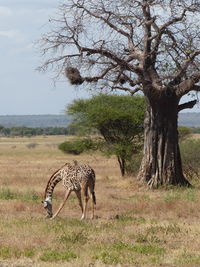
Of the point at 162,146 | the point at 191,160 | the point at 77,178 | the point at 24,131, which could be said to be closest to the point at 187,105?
the point at 162,146

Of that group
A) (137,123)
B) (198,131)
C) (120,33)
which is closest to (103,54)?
(120,33)

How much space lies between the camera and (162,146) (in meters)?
25.0

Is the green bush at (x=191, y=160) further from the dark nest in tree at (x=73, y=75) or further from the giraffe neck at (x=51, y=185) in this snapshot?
the giraffe neck at (x=51, y=185)

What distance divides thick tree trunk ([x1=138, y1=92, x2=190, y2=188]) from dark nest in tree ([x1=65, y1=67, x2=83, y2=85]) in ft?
9.23

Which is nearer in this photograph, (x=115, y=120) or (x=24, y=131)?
(x=115, y=120)

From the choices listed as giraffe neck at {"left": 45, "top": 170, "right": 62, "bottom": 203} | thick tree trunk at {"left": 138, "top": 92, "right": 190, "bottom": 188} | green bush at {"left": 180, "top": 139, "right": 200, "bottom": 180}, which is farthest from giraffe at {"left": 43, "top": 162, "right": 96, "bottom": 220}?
green bush at {"left": 180, "top": 139, "right": 200, "bottom": 180}

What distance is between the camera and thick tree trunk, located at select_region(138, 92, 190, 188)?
978 inches

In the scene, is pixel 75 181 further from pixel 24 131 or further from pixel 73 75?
pixel 24 131

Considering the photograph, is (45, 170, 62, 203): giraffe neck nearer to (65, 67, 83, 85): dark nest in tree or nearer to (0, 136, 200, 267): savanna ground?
(0, 136, 200, 267): savanna ground

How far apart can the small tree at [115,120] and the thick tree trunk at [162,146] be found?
285 inches

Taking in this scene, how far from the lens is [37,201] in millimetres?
19906

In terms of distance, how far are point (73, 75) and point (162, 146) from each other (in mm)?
4320

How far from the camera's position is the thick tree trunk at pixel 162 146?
81.5 ft

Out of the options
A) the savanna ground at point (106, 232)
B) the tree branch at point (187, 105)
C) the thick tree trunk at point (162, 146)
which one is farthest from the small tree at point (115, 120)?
the savanna ground at point (106, 232)
